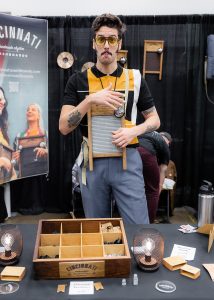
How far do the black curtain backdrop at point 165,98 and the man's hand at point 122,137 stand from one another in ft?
7.68

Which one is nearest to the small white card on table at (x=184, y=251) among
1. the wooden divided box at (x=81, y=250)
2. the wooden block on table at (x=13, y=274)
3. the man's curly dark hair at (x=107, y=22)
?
the wooden divided box at (x=81, y=250)

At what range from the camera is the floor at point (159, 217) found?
13.6 feet

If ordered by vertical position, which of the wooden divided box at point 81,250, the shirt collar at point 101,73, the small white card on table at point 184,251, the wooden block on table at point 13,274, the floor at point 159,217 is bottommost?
the floor at point 159,217

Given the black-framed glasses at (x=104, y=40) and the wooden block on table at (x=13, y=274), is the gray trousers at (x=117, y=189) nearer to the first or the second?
the black-framed glasses at (x=104, y=40)

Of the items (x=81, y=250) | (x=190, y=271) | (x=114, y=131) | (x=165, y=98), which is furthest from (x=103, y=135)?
(x=165, y=98)

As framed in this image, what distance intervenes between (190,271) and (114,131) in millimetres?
893

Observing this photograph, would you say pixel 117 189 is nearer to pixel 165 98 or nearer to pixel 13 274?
pixel 13 274

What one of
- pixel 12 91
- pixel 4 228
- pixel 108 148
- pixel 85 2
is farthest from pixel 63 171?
pixel 4 228

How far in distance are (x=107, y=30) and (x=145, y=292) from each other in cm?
134

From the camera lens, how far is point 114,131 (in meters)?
1.93

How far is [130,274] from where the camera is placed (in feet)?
4.20

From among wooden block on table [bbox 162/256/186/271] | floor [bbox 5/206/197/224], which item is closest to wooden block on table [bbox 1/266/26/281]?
wooden block on table [bbox 162/256/186/271]

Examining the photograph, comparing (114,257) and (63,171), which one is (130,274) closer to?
(114,257)

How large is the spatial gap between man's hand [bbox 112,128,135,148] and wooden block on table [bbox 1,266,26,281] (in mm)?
837
